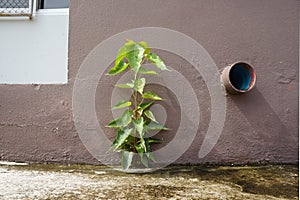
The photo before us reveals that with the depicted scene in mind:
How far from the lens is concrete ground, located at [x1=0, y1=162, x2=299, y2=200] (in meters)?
1.14

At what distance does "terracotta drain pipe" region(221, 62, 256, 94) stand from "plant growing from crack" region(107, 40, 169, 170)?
43 centimetres

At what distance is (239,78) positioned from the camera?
1.83m

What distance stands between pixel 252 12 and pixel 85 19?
44.8 inches

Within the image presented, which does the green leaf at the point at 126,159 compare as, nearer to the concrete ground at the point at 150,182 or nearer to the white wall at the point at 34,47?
the concrete ground at the point at 150,182

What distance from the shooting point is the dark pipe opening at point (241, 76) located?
5.57 feet

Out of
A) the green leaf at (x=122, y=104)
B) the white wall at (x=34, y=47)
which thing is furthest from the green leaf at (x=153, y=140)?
the white wall at (x=34, y=47)

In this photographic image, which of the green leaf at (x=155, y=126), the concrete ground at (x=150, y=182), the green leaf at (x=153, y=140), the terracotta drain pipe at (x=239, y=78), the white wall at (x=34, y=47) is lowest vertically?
the concrete ground at (x=150, y=182)

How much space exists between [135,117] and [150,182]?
0.40m

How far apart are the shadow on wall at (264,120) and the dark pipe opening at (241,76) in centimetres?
7

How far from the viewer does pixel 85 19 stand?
69.9 inches

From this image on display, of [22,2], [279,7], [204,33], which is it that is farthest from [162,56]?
[22,2]

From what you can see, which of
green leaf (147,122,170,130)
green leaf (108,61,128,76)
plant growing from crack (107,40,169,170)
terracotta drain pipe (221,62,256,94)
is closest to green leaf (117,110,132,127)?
plant growing from crack (107,40,169,170)

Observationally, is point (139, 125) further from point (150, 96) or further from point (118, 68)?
point (118, 68)

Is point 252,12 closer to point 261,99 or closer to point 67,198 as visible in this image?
point 261,99
